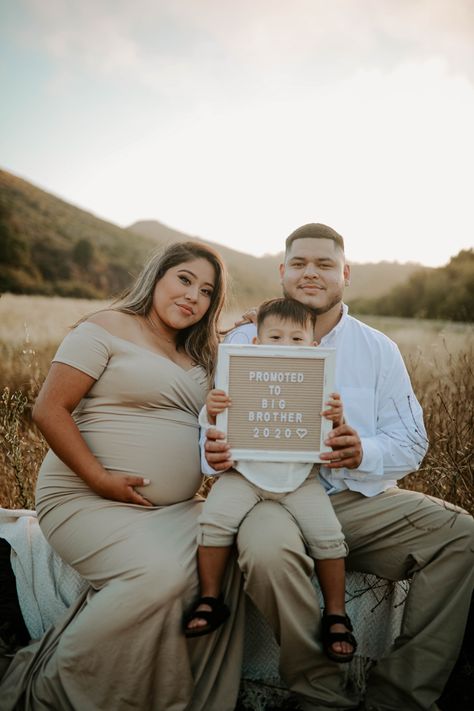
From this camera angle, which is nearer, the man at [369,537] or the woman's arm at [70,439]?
the man at [369,537]

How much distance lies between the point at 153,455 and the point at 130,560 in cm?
59

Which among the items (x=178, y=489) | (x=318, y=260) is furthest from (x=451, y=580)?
(x=318, y=260)

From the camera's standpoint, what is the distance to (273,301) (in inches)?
116

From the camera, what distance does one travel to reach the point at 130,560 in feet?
8.04

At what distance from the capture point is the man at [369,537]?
242cm


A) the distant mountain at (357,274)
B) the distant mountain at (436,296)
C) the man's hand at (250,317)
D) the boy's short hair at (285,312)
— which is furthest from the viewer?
the distant mountain at (357,274)

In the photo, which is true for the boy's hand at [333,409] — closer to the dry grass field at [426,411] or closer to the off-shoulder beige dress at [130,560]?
the off-shoulder beige dress at [130,560]

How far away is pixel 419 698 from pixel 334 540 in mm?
818

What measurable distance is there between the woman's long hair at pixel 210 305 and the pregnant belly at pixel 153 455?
555mm

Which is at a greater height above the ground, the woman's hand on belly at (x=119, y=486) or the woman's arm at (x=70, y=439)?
the woman's arm at (x=70, y=439)

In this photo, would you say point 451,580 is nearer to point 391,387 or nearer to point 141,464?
point 391,387

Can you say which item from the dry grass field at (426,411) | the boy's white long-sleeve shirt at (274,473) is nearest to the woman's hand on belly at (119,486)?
the boy's white long-sleeve shirt at (274,473)

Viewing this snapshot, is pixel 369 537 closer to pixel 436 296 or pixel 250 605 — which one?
pixel 250 605

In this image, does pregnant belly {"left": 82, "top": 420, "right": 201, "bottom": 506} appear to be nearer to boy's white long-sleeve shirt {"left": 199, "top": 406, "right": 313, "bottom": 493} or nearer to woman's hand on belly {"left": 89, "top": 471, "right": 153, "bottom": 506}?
woman's hand on belly {"left": 89, "top": 471, "right": 153, "bottom": 506}
